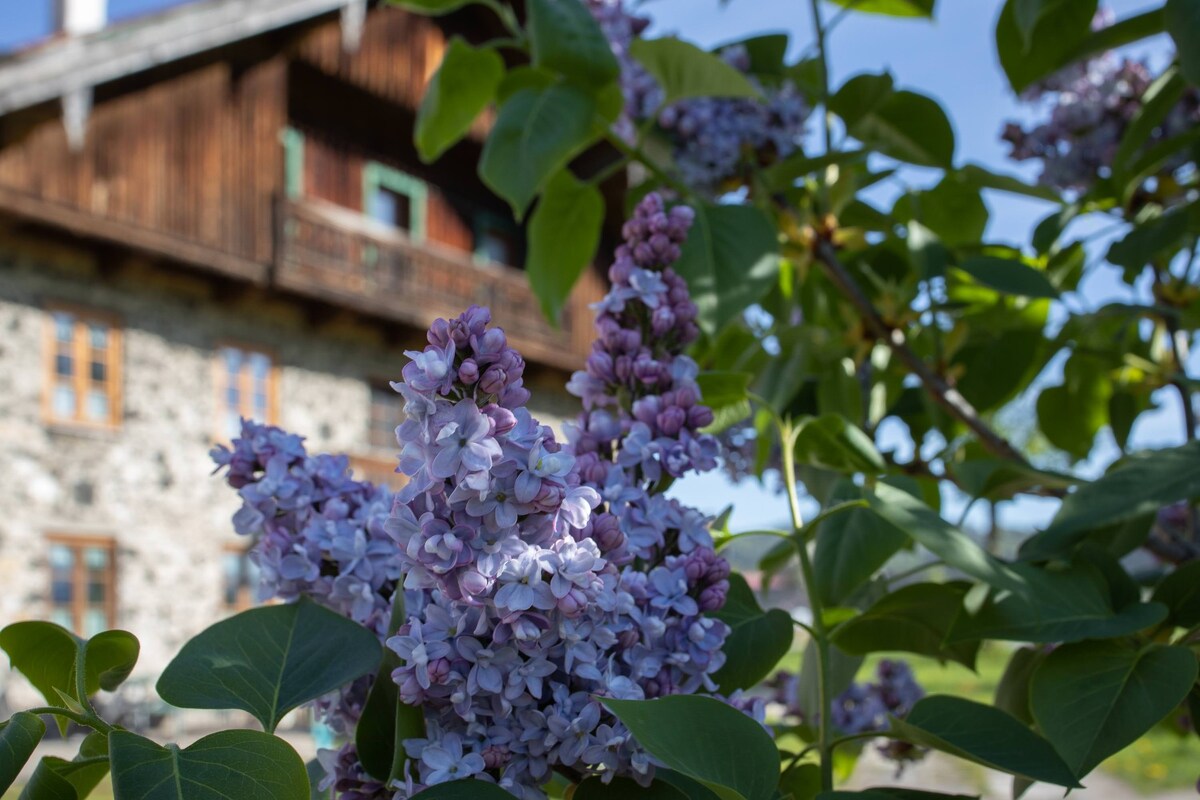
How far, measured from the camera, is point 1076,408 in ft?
4.01

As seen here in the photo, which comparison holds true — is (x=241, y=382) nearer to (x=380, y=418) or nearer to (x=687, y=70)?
(x=380, y=418)

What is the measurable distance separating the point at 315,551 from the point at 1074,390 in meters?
0.97

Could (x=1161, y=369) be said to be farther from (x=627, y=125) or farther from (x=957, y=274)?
(x=627, y=125)

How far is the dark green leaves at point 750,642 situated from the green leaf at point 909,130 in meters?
0.60

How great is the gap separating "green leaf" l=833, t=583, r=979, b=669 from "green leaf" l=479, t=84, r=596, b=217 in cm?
35

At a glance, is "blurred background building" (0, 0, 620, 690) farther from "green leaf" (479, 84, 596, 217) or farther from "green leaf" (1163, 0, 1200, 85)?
"green leaf" (1163, 0, 1200, 85)

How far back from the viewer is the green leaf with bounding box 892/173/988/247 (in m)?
1.09

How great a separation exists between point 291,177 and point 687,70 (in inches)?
345

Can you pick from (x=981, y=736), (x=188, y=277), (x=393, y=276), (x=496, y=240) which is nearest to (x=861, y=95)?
(x=981, y=736)

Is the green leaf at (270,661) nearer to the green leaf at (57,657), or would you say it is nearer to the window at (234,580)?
the green leaf at (57,657)

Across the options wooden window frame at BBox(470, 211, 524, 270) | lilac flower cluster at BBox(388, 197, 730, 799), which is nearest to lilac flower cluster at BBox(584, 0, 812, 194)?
lilac flower cluster at BBox(388, 197, 730, 799)

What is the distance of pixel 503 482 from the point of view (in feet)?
1.19

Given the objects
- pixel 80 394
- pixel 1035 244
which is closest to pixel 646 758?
pixel 1035 244

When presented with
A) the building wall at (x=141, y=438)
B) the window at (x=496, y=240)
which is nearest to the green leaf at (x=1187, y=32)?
the building wall at (x=141, y=438)
